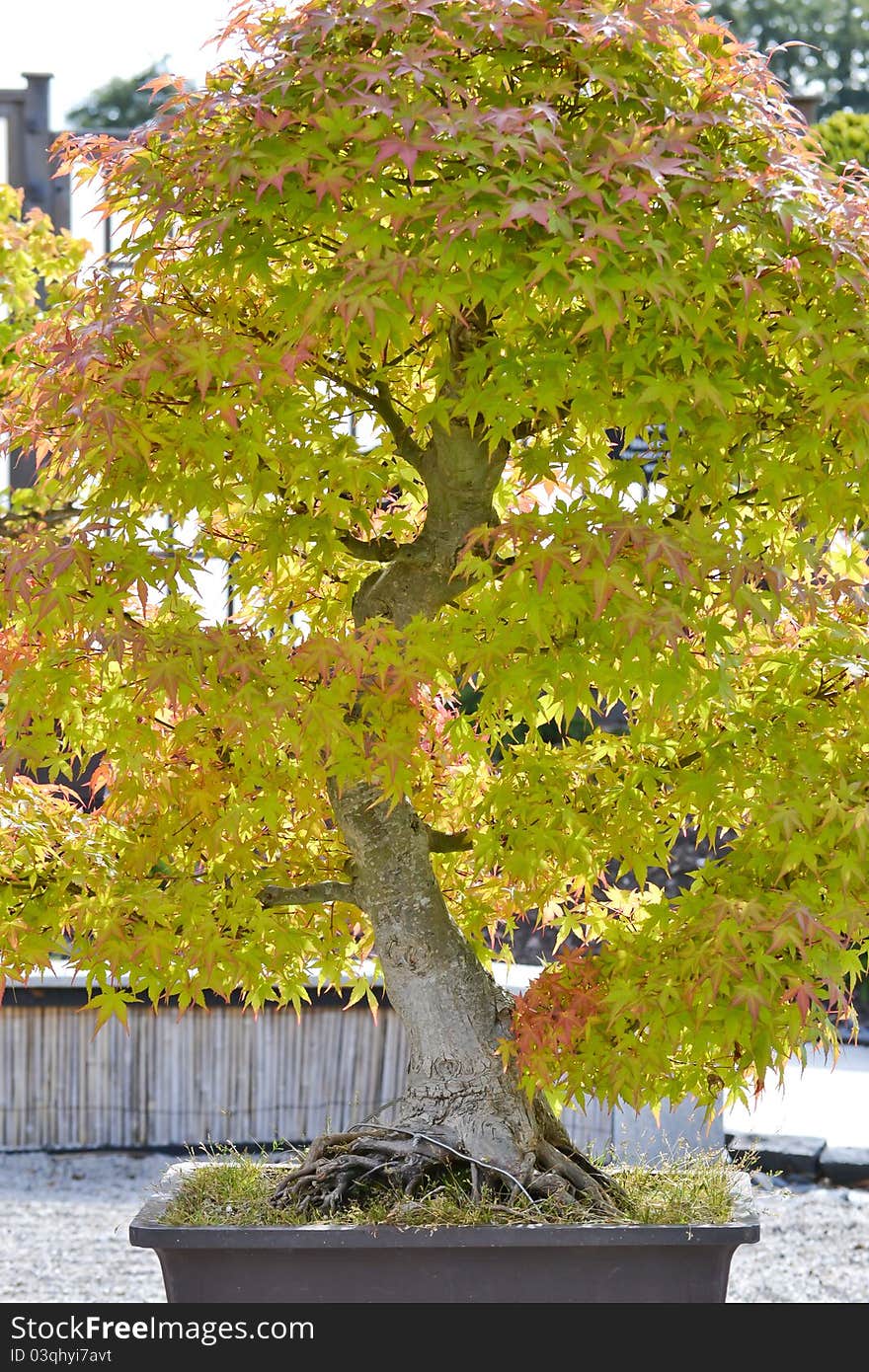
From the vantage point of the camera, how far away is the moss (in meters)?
1.75

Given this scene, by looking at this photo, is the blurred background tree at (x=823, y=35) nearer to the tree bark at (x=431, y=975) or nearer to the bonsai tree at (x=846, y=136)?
the bonsai tree at (x=846, y=136)

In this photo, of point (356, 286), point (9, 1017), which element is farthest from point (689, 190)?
point (9, 1017)

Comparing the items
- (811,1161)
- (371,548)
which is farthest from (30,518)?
(811,1161)

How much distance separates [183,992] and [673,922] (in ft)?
1.98

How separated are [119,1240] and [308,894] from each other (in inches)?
71.5

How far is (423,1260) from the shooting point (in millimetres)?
1688

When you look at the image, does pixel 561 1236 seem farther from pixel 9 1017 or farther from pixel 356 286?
pixel 9 1017

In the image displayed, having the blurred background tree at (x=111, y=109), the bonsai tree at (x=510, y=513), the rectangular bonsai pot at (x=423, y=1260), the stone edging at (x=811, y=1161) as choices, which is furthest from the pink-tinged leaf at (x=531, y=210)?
the blurred background tree at (x=111, y=109)

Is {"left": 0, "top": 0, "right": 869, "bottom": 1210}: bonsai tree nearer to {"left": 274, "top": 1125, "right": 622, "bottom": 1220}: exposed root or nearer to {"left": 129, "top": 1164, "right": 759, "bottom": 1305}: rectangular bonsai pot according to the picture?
{"left": 274, "top": 1125, "right": 622, "bottom": 1220}: exposed root

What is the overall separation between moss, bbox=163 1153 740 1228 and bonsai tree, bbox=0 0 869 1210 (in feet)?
0.17

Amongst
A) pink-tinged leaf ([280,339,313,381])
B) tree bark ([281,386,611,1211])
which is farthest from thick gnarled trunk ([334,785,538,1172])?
pink-tinged leaf ([280,339,313,381])

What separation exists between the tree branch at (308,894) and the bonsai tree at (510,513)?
0.24ft
